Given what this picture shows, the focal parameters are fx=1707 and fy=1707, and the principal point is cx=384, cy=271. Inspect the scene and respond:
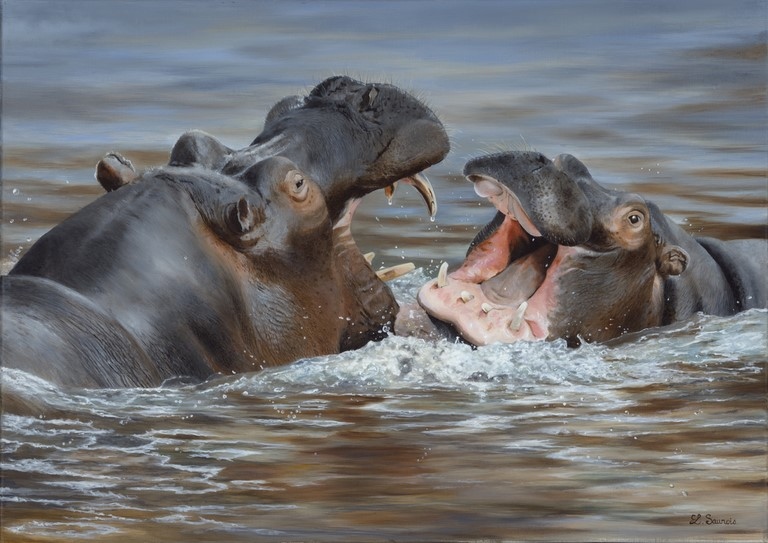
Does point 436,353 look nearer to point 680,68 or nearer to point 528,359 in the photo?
point 528,359

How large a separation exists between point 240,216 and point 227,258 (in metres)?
0.17

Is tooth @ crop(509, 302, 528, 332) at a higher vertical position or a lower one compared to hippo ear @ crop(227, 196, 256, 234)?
lower

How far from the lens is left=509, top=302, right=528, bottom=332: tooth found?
6285mm

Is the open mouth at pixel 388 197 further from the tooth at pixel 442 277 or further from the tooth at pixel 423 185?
the tooth at pixel 442 277

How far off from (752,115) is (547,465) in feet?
7.33

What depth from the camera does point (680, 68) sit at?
655cm

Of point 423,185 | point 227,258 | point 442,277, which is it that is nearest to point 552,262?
point 442,277

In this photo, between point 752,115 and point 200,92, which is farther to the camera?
point 200,92

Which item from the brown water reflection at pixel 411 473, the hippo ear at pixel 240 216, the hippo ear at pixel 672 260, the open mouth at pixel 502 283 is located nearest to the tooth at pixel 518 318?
the open mouth at pixel 502 283

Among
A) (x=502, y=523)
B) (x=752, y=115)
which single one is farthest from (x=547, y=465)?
(x=752, y=115)

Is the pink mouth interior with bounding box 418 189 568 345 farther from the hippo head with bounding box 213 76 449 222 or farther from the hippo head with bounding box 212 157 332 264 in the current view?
the hippo head with bounding box 212 157 332 264

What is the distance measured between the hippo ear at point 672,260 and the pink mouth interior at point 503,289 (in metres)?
0.42

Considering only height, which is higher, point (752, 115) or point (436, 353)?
point (752, 115)
